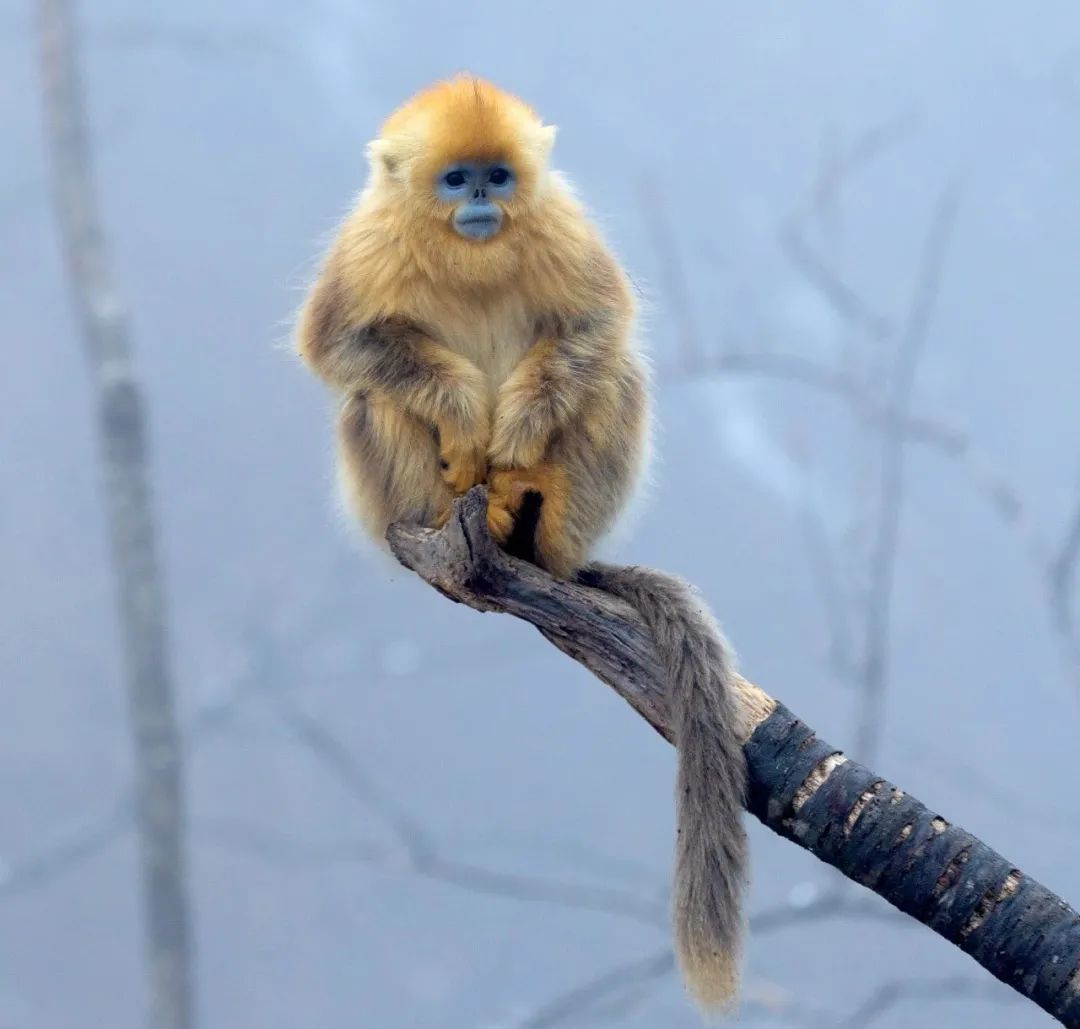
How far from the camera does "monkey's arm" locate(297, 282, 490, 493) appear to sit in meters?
3.07

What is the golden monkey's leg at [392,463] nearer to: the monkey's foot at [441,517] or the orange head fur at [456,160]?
the monkey's foot at [441,517]

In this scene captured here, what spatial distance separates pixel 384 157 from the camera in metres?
3.12

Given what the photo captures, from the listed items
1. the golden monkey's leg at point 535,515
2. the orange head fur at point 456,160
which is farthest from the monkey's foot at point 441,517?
the orange head fur at point 456,160

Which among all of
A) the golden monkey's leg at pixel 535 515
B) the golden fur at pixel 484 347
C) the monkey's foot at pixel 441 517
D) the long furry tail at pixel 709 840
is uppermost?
the golden fur at pixel 484 347

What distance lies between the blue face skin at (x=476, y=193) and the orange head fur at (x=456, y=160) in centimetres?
1

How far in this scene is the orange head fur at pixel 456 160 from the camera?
2.98 meters

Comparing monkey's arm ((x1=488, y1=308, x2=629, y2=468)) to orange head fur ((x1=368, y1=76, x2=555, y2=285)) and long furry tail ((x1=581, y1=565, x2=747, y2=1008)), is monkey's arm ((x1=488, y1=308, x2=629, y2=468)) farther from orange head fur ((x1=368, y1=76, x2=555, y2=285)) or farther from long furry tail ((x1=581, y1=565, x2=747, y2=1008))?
long furry tail ((x1=581, y1=565, x2=747, y2=1008))

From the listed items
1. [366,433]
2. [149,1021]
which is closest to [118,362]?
[149,1021]

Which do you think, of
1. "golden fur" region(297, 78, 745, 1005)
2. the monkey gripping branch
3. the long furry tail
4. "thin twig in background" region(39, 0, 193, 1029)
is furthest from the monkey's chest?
"thin twig in background" region(39, 0, 193, 1029)

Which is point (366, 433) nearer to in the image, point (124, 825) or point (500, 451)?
point (500, 451)

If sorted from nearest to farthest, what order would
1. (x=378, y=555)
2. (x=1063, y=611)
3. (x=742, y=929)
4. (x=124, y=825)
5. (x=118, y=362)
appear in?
1. (x=742, y=929)
2. (x=378, y=555)
3. (x=1063, y=611)
4. (x=118, y=362)
5. (x=124, y=825)

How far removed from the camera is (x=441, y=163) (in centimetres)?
301

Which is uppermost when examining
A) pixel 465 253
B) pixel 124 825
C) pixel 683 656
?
pixel 465 253

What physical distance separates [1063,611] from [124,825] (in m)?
4.40
